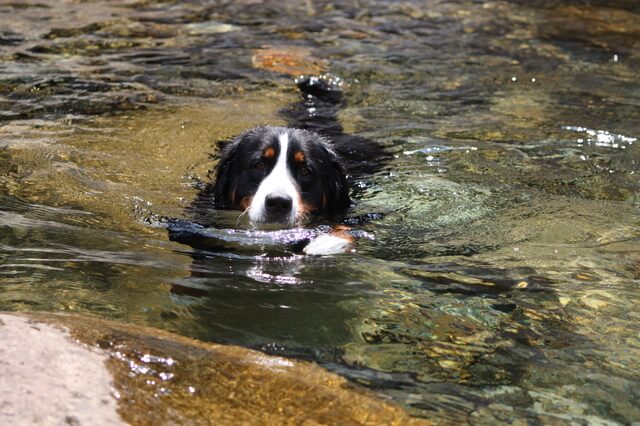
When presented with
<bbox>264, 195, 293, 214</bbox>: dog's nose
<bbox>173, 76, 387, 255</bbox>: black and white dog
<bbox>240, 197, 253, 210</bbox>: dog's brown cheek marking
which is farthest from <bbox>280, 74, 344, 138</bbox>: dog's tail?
<bbox>264, 195, 293, 214</bbox>: dog's nose

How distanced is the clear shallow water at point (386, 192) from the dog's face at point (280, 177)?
0.32 metres

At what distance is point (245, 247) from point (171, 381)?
5.82 feet

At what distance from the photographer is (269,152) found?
16.3 feet

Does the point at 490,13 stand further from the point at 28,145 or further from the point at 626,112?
the point at 28,145

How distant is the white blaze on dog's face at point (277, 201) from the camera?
15.3 feet

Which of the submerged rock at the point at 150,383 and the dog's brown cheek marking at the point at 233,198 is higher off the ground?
the submerged rock at the point at 150,383

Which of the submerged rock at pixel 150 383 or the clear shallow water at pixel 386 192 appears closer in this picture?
the submerged rock at pixel 150 383

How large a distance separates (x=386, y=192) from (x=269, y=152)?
983mm

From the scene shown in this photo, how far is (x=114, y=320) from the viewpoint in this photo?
11.2ft

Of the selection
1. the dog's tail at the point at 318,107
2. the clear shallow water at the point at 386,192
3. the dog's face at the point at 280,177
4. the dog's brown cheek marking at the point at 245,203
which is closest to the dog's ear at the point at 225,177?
the dog's face at the point at 280,177

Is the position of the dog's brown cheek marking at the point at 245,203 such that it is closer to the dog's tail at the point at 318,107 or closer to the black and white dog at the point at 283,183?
the black and white dog at the point at 283,183

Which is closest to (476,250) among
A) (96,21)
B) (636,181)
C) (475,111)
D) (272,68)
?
(636,181)

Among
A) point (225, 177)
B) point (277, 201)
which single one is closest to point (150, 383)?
point (277, 201)

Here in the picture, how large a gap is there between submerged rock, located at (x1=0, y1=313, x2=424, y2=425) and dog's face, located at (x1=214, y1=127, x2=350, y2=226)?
1655 millimetres
